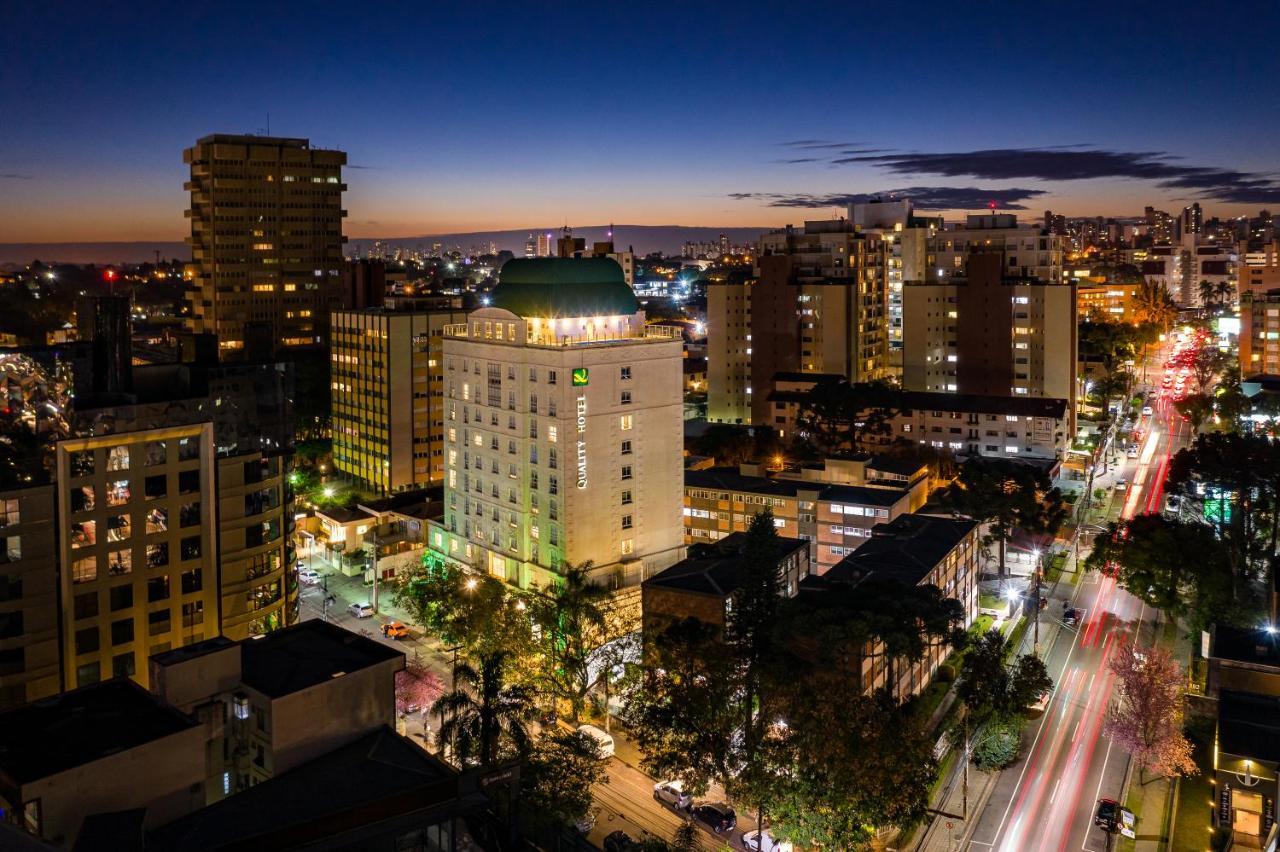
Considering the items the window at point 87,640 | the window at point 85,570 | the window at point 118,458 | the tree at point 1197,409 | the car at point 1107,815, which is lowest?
the car at point 1107,815

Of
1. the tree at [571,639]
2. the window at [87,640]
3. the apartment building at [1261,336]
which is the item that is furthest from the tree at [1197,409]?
the window at [87,640]

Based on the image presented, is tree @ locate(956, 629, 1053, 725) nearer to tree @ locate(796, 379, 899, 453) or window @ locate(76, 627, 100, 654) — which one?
window @ locate(76, 627, 100, 654)

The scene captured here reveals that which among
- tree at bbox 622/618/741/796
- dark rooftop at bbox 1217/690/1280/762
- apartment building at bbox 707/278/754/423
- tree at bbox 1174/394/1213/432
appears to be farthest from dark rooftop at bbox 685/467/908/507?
tree at bbox 1174/394/1213/432

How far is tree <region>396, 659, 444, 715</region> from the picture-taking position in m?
35.8

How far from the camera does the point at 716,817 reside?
29094 millimetres

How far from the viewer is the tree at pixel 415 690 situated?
35812mm

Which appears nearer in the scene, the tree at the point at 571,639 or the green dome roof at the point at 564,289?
the tree at the point at 571,639

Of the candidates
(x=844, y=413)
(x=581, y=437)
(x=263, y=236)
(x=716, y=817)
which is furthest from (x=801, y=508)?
(x=263, y=236)

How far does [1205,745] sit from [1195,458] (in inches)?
897

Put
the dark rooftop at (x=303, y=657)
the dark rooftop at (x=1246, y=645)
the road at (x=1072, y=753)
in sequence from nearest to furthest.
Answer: the dark rooftop at (x=303, y=657)
the road at (x=1072, y=753)
the dark rooftop at (x=1246, y=645)

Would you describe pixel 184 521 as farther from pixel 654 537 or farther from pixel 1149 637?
pixel 1149 637

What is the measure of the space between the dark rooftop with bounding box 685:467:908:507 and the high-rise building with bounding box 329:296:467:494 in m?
20.0

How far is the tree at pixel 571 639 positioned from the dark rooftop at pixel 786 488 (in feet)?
55.6

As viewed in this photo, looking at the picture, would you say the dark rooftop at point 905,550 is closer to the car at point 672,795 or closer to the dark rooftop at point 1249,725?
the car at point 672,795
